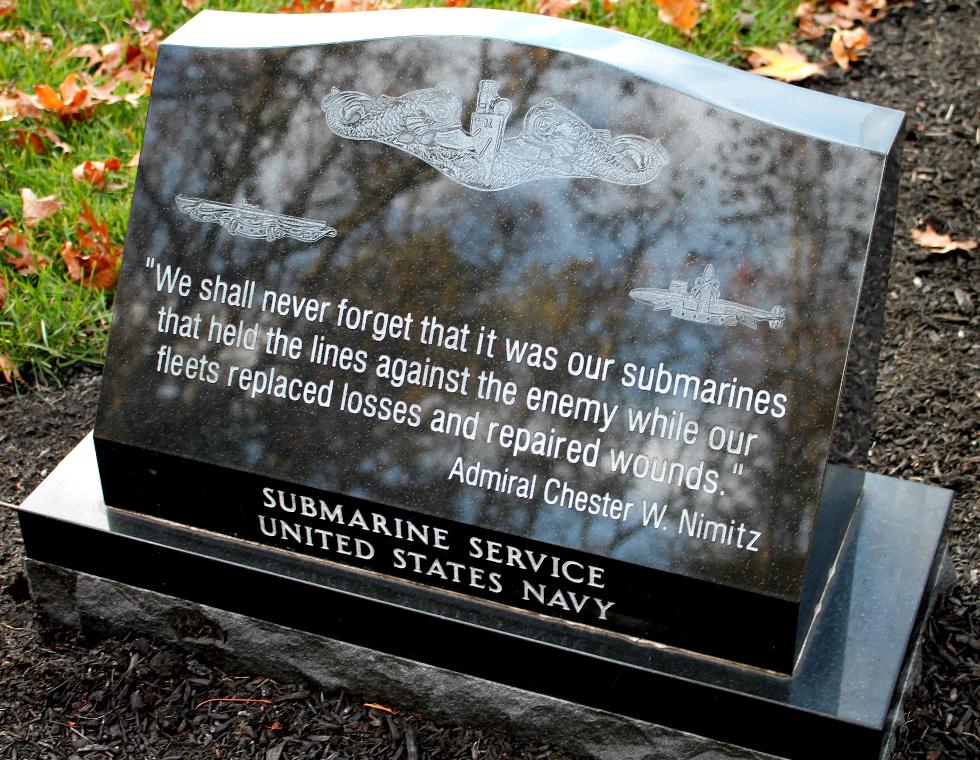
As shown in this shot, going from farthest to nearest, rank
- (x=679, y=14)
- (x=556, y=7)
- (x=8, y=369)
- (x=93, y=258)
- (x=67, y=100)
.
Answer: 1. (x=556, y=7)
2. (x=679, y=14)
3. (x=67, y=100)
4. (x=93, y=258)
5. (x=8, y=369)

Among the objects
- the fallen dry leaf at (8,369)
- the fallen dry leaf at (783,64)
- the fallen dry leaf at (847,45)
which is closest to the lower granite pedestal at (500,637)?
the fallen dry leaf at (8,369)

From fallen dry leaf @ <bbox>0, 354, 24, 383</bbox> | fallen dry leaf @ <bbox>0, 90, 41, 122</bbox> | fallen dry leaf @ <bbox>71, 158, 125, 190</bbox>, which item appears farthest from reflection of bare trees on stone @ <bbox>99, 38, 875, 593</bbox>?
fallen dry leaf @ <bbox>0, 90, 41, 122</bbox>

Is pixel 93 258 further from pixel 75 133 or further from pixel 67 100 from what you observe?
pixel 67 100

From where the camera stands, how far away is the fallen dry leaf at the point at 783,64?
16.8 ft

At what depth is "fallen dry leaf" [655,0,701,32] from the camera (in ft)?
16.8

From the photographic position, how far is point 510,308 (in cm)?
266

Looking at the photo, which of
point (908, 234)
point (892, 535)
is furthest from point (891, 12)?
point (892, 535)

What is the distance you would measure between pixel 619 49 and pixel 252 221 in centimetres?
91

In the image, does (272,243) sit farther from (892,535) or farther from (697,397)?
(892,535)

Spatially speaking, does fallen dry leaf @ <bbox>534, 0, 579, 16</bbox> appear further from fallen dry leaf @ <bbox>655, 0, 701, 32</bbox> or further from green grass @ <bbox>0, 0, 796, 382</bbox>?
fallen dry leaf @ <bbox>655, 0, 701, 32</bbox>

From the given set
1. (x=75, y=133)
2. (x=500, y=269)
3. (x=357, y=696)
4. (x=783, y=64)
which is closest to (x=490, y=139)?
(x=500, y=269)

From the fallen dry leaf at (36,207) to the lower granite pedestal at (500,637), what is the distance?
1.49 m

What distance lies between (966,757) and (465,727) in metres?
1.17

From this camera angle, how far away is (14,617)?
3262 mm
